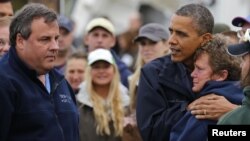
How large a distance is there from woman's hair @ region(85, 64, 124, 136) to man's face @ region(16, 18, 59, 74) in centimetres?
268

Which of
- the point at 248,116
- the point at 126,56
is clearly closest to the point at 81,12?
the point at 126,56

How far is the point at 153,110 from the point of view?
7449 mm

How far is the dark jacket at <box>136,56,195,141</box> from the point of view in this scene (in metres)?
7.34

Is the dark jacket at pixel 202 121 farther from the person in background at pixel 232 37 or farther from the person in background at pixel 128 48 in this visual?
the person in background at pixel 128 48

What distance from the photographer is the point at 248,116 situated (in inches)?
216

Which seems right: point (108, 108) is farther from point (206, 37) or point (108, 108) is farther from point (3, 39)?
point (206, 37)

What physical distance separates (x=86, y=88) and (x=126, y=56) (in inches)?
203

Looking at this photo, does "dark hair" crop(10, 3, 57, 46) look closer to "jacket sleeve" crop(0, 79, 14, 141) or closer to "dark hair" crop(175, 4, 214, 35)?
"jacket sleeve" crop(0, 79, 14, 141)

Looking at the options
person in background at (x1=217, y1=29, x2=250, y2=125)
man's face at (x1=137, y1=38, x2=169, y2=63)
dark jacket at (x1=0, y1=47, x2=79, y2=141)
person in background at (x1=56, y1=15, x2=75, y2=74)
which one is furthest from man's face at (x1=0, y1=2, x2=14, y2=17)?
person in background at (x1=217, y1=29, x2=250, y2=125)

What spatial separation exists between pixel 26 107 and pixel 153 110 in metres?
1.20

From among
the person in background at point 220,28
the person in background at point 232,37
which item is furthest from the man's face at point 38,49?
the person in background at point 220,28

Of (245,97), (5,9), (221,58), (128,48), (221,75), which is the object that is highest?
(5,9)

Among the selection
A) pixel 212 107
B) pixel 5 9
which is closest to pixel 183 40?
pixel 212 107

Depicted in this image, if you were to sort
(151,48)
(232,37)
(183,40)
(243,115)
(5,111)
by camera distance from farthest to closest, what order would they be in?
(151,48), (232,37), (183,40), (5,111), (243,115)
